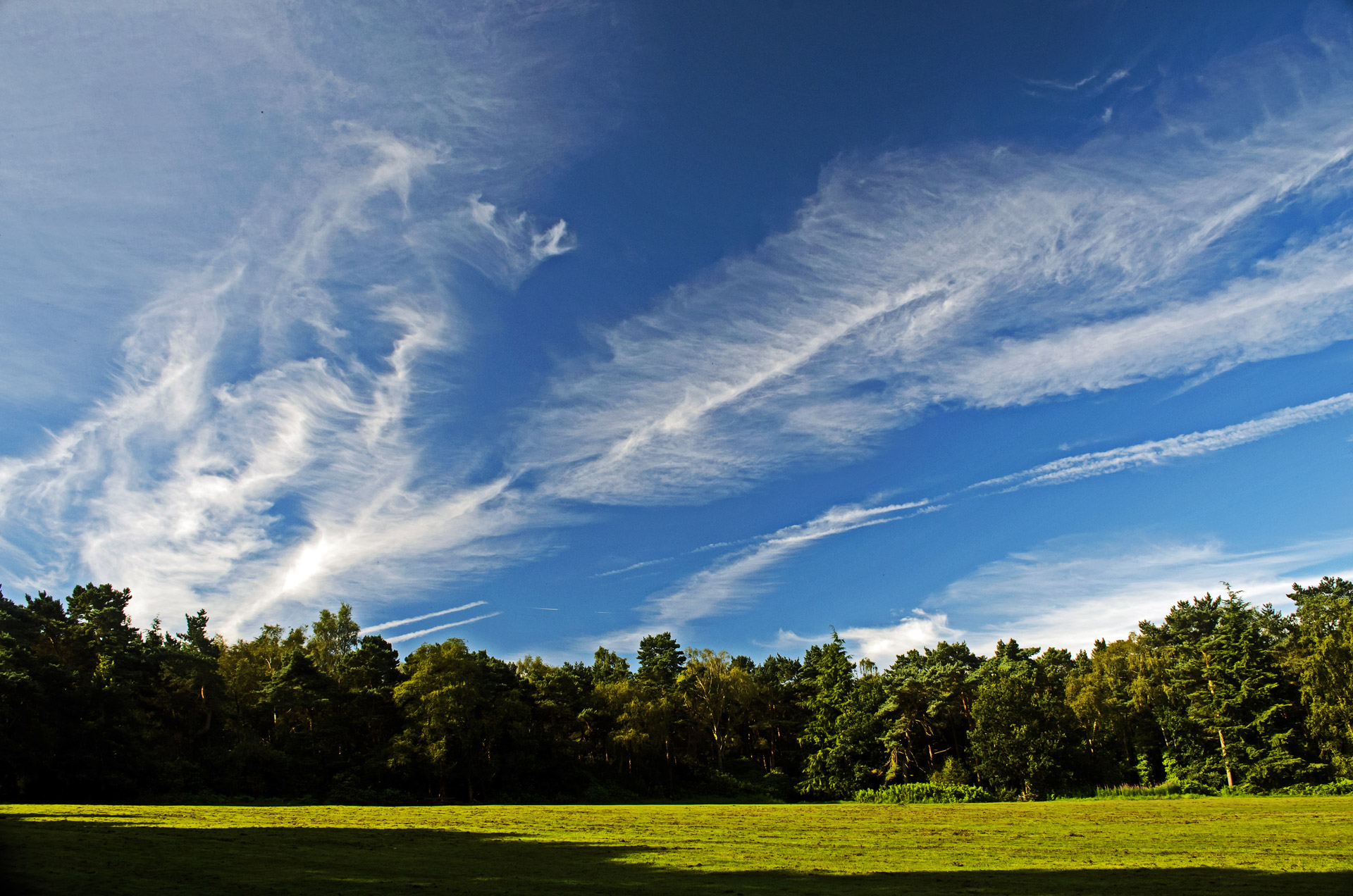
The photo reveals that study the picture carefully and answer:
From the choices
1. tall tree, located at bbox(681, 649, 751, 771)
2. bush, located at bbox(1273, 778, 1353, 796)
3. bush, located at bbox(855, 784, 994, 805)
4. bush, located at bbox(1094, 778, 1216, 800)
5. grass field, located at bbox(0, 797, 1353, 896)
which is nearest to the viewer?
grass field, located at bbox(0, 797, 1353, 896)

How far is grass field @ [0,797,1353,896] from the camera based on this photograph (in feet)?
47.5

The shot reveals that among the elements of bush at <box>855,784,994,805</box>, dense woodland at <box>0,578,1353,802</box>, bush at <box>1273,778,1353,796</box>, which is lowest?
bush at <box>855,784,994,805</box>

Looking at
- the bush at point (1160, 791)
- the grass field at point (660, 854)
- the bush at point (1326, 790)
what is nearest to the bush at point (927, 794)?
the bush at point (1160, 791)

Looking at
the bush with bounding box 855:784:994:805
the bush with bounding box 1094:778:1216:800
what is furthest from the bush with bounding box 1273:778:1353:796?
the bush with bounding box 855:784:994:805

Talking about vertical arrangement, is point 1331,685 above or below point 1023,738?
above

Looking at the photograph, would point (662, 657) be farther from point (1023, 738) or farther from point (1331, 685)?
point (1331, 685)

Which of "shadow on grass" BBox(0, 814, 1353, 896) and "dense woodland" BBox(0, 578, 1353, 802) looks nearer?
"shadow on grass" BBox(0, 814, 1353, 896)

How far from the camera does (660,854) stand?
68.3 ft

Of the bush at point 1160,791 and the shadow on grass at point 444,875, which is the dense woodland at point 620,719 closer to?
the bush at point 1160,791

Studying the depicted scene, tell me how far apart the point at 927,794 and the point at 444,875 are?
2402 inches

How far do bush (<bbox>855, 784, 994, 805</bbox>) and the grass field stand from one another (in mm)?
29623

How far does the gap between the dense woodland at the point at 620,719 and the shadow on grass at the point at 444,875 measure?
33321 mm

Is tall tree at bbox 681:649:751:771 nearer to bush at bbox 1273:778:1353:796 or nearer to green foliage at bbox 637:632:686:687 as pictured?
green foliage at bbox 637:632:686:687

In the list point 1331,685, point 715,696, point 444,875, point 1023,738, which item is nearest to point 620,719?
point 715,696
